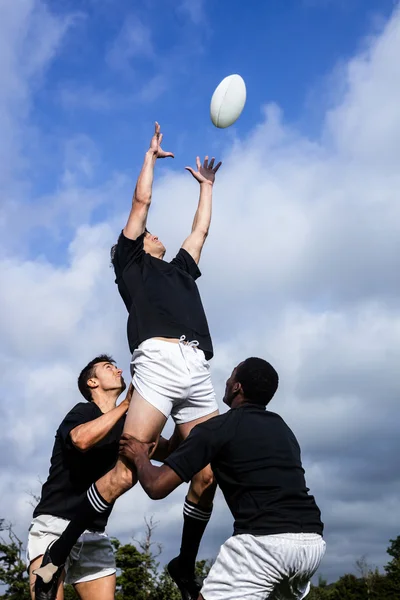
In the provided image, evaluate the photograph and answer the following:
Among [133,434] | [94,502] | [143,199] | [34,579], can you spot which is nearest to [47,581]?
[34,579]

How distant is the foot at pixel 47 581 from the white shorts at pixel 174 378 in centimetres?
151

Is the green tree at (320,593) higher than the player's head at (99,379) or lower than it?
higher

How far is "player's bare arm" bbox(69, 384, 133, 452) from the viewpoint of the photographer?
5.71 meters

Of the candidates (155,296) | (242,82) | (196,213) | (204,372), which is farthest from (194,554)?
(242,82)

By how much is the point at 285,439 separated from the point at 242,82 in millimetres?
4173

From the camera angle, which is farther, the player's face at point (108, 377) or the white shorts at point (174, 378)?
the player's face at point (108, 377)

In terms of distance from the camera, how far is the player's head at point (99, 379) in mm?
6707

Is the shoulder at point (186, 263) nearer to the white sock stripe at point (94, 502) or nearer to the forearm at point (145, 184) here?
the forearm at point (145, 184)

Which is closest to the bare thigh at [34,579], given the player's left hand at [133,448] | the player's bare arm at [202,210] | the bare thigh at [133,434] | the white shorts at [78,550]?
the white shorts at [78,550]

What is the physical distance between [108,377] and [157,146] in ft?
7.39

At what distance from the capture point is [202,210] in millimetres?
7273

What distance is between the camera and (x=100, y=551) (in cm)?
636

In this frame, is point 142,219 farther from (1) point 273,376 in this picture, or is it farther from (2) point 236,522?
(2) point 236,522

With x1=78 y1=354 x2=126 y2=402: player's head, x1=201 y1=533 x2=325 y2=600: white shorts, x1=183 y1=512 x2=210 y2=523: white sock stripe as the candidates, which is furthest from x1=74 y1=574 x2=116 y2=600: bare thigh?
x1=201 y1=533 x2=325 y2=600: white shorts
